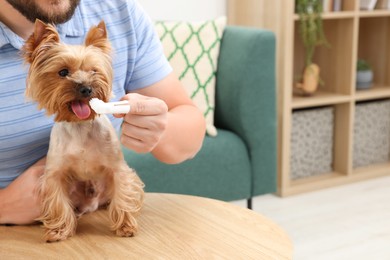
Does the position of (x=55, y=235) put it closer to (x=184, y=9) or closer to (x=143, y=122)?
(x=143, y=122)

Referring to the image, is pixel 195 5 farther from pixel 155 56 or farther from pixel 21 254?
pixel 21 254

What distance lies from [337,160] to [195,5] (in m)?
1.29

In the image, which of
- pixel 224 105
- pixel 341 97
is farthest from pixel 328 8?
pixel 224 105

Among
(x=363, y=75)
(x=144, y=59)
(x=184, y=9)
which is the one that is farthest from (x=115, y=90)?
(x=363, y=75)

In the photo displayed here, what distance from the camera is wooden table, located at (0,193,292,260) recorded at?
0.99 m

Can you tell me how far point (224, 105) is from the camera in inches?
110

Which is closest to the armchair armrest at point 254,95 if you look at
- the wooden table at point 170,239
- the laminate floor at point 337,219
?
the laminate floor at point 337,219

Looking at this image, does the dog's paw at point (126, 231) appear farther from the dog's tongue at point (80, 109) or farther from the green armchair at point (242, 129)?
the green armchair at point (242, 129)

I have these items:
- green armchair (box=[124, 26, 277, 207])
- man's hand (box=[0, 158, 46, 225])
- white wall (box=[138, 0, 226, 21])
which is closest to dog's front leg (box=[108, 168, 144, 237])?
man's hand (box=[0, 158, 46, 225])

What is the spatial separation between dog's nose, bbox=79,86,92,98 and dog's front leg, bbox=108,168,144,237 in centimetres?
20

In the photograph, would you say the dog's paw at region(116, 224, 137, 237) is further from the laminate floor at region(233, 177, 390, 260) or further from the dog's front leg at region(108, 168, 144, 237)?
the laminate floor at region(233, 177, 390, 260)

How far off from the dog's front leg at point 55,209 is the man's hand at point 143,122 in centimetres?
14

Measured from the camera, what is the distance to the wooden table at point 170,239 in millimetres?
994

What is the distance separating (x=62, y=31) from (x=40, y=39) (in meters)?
0.30
